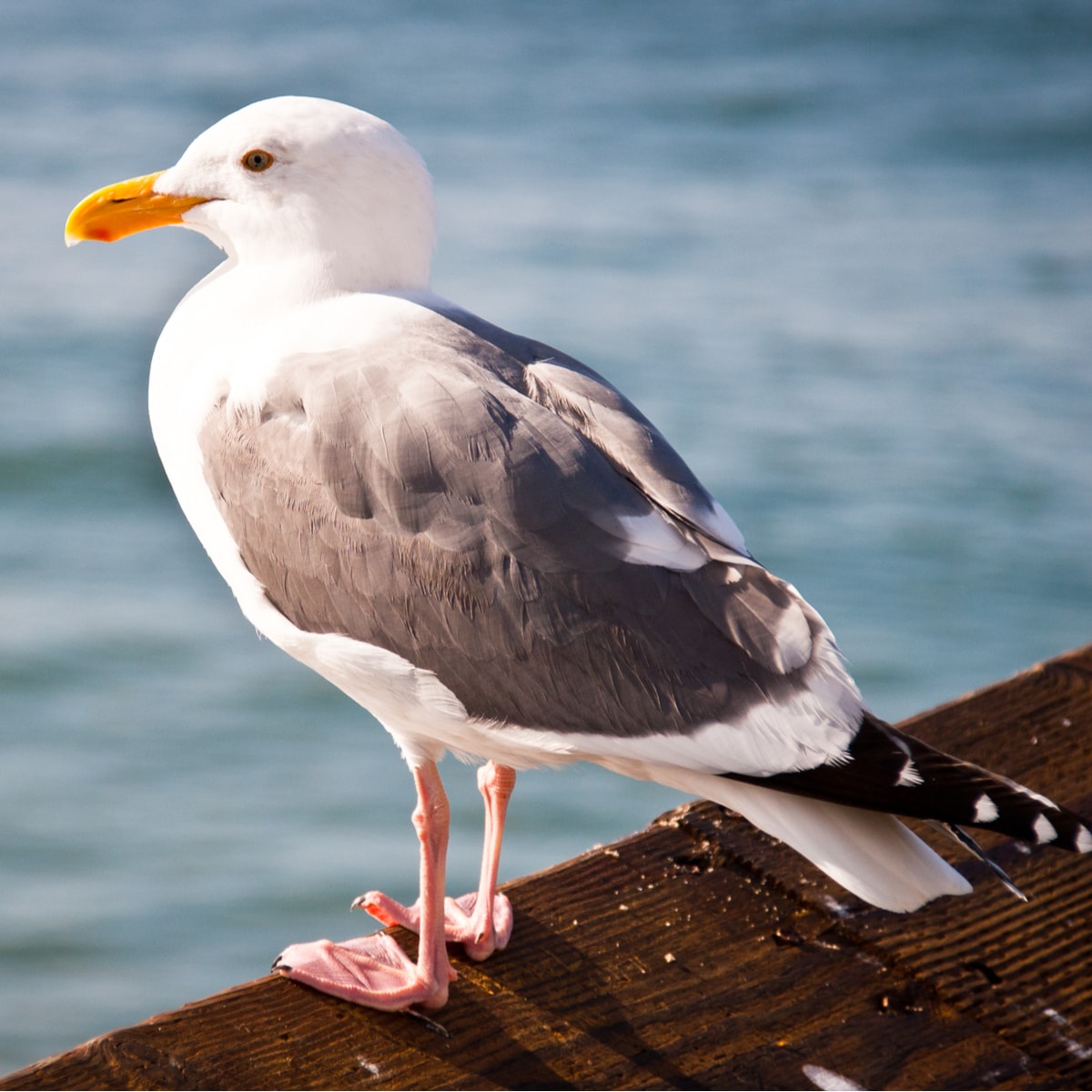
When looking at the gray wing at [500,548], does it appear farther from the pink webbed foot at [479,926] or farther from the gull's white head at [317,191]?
the pink webbed foot at [479,926]

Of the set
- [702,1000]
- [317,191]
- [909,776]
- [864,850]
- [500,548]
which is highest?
[317,191]

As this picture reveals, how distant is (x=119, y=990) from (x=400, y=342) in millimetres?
3699

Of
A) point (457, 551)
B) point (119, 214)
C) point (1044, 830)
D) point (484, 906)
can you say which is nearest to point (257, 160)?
point (119, 214)

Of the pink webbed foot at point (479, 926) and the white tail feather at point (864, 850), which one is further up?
the white tail feather at point (864, 850)

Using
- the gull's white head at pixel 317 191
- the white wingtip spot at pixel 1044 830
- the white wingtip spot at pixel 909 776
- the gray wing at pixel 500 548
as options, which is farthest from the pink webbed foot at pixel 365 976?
Answer: the gull's white head at pixel 317 191

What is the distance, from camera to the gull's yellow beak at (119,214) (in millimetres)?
2336

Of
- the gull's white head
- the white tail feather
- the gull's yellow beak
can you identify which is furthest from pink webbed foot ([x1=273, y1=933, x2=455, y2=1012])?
the gull's yellow beak

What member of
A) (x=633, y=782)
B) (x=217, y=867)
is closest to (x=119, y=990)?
(x=217, y=867)

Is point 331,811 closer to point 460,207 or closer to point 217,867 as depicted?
point 217,867

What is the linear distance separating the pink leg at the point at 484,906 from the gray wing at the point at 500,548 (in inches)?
13.2

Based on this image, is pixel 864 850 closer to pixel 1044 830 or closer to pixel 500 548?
pixel 1044 830

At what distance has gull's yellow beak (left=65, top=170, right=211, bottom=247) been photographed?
2336mm

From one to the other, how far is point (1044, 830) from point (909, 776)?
0.50 feet

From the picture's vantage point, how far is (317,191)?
2.20 meters
